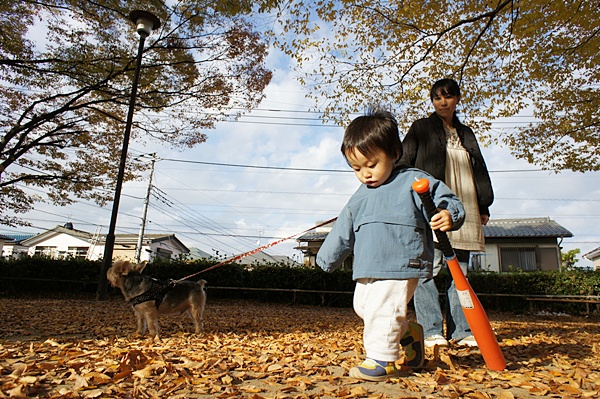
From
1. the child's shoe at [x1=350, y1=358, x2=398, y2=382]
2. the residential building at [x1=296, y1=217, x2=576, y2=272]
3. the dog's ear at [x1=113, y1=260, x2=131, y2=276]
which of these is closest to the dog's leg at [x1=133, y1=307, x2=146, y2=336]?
the dog's ear at [x1=113, y1=260, x2=131, y2=276]

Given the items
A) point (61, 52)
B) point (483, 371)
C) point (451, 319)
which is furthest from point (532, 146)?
point (61, 52)

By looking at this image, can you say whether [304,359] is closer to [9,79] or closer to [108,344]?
[108,344]

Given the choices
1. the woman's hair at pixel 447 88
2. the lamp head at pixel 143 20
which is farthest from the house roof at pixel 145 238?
the woman's hair at pixel 447 88

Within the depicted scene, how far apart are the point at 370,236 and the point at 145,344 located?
2397 mm

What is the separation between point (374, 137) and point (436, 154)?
1160 mm

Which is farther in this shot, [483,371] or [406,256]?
[483,371]

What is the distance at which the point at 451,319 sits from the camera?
9.96 ft

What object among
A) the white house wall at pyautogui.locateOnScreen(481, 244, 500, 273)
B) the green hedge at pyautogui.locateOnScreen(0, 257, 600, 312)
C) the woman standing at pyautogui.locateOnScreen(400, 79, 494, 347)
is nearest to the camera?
the woman standing at pyautogui.locateOnScreen(400, 79, 494, 347)

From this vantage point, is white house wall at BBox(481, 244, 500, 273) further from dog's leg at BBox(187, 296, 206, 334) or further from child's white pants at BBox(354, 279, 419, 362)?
child's white pants at BBox(354, 279, 419, 362)

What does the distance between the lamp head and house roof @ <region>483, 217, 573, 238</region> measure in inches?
625

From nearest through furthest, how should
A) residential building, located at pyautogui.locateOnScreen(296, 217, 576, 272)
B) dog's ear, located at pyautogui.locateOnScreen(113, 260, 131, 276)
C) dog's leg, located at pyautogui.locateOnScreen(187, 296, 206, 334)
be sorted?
1. dog's ear, located at pyautogui.locateOnScreen(113, 260, 131, 276)
2. dog's leg, located at pyautogui.locateOnScreen(187, 296, 206, 334)
3. residential building, located at pyautogui.locateOnScreen(296, 217, 576, 272)

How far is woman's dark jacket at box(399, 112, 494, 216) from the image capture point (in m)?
2.99

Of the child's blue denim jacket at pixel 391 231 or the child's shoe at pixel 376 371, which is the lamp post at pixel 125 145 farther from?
the child's shoe at pixel 376 371

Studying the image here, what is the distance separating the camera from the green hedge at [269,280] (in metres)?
10.7
